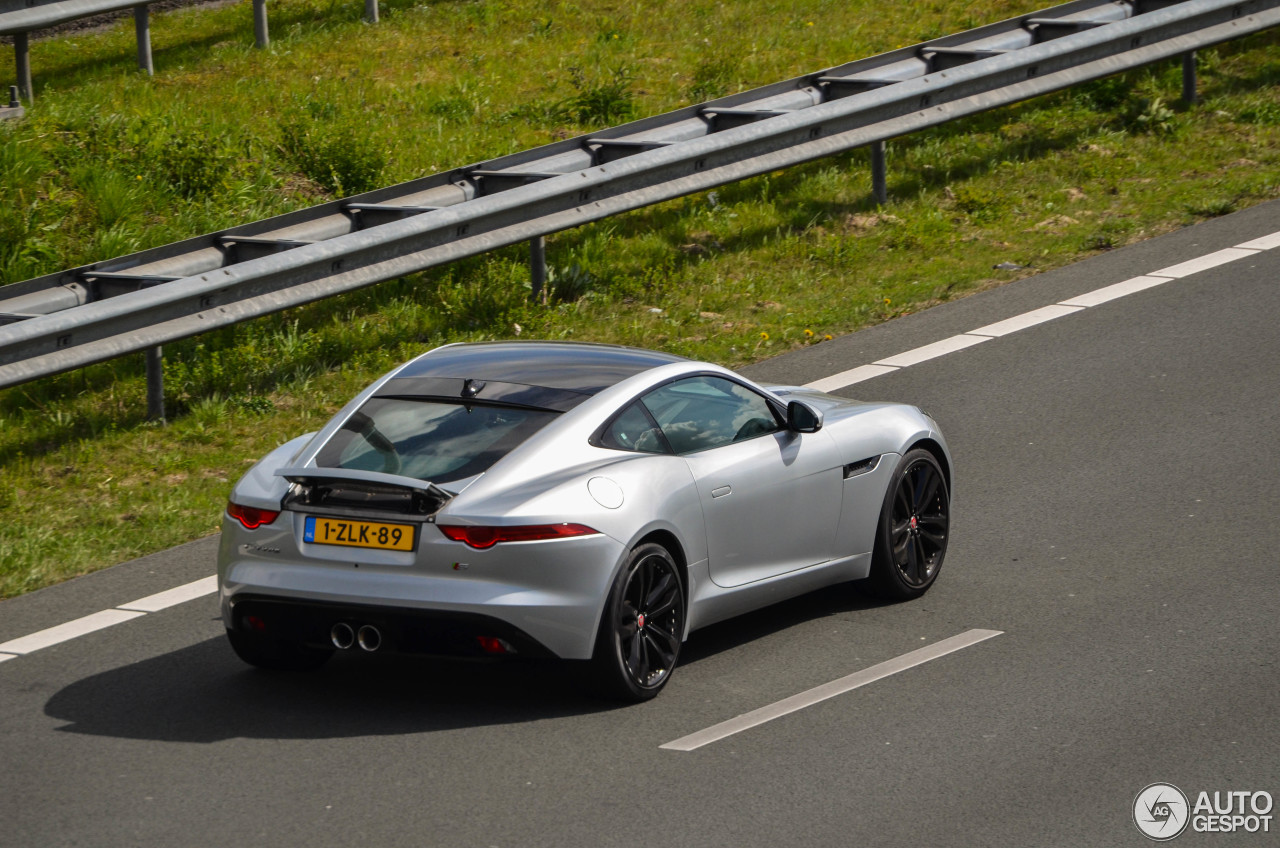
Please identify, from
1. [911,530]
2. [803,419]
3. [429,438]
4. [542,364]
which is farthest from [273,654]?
[911,530]

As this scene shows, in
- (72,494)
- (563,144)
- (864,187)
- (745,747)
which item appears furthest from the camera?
(864,187)

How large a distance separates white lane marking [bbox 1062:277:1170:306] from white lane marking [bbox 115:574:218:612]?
260 inches

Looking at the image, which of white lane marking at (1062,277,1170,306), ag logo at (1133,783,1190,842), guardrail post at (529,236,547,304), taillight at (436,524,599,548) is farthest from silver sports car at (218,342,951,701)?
white lane marking at (1062,277,1170,306)

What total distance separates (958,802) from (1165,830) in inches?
25.5

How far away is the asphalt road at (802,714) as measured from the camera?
557 centimetres

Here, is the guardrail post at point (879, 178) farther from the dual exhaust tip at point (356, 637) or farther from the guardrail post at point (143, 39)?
the dual exhaust tip at point (356, 637)

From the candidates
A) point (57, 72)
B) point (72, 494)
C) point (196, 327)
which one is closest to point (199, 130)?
point (57, 72)

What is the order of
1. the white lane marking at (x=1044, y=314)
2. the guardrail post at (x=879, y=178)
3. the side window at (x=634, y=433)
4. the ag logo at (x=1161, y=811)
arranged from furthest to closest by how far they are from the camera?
1. the guardrail post at (x=879, y=178)
2. the white lane marking at (x=1044, y=314)
3. the side window at (x=634, y=433)
4. the ag logo at (x=1161, y=811)

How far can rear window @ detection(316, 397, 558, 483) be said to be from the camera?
6508mm

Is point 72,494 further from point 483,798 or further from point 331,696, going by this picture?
point 483,798

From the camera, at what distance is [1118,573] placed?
7992mm

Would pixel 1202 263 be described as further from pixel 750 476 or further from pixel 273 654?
pixel 273 654

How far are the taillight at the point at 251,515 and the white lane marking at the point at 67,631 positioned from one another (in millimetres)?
1398

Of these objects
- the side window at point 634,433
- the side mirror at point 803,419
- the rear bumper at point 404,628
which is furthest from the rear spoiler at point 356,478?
the side mirror at point 803,419
